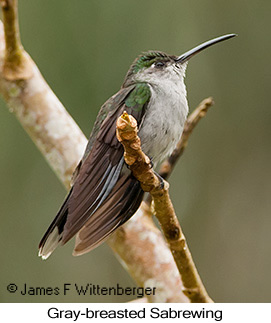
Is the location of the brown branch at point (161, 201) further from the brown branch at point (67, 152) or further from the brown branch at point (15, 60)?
the brown branch at point (15, 60)

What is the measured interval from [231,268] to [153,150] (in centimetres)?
321

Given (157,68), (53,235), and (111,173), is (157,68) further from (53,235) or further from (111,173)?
(53,235)

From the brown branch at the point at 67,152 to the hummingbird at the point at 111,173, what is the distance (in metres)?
0.30

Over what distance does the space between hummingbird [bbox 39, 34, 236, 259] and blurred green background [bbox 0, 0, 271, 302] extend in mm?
2080

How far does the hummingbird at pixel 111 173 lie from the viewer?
9.58ft

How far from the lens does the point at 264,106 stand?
244 inches

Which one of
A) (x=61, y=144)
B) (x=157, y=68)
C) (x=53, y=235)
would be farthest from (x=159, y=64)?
(x=53, y=235)

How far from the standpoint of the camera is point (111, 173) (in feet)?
9.62

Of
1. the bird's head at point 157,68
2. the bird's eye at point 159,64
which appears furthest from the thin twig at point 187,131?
the bird's eye at point 159,64

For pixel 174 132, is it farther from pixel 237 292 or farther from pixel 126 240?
pixel 237 292

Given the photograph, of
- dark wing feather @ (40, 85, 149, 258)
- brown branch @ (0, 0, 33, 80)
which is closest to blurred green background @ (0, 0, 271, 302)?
brown branch @ (0, 0, 33, 80)

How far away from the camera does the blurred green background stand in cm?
521

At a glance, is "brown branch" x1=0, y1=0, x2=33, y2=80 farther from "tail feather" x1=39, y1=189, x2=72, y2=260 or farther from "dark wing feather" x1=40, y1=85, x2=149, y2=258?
"tail feather" x1=39, y1=189, x2=72, y2=260

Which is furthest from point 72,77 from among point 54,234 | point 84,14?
point 54,234
